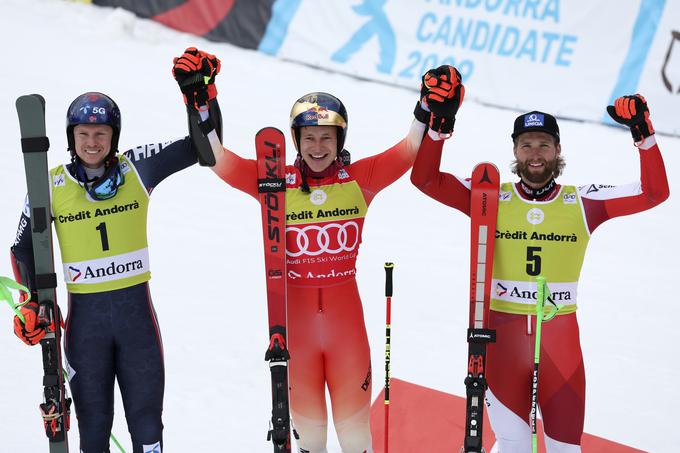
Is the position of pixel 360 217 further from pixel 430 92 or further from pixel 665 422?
pixel 665 422

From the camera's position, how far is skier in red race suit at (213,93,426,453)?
4.30 m

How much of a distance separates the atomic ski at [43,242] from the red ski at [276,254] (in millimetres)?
1125

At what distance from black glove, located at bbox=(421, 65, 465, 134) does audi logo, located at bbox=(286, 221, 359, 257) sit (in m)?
0.74

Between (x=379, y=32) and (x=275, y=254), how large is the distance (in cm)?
819

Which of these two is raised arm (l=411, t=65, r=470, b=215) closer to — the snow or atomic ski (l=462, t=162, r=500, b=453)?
atomic ski (l=462, t=162, r=500, b=453)

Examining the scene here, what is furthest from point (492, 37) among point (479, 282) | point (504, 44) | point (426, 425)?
point (479, 282)

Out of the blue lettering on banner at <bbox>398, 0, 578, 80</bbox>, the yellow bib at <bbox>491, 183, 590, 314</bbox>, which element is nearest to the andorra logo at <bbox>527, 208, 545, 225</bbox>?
the yellow bib at <bbox>491, 183, 590, 314</bbox>

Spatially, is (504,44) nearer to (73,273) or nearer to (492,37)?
(492,37)

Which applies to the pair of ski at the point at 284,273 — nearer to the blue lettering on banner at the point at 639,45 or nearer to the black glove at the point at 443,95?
the black glove at the point at 443,95

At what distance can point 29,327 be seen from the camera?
13.4 feet

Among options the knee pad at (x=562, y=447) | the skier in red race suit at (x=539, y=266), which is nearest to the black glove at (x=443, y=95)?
the skier in red race suit at (x=539, y=266)

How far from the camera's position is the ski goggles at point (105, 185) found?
4215 mm

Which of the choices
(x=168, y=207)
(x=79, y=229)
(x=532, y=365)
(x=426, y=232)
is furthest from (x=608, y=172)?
(x=79, y=229)

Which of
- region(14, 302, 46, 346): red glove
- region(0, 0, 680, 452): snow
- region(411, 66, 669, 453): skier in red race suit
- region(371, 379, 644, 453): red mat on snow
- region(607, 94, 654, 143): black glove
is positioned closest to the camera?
region(607, 94, 654, 143): black glove
